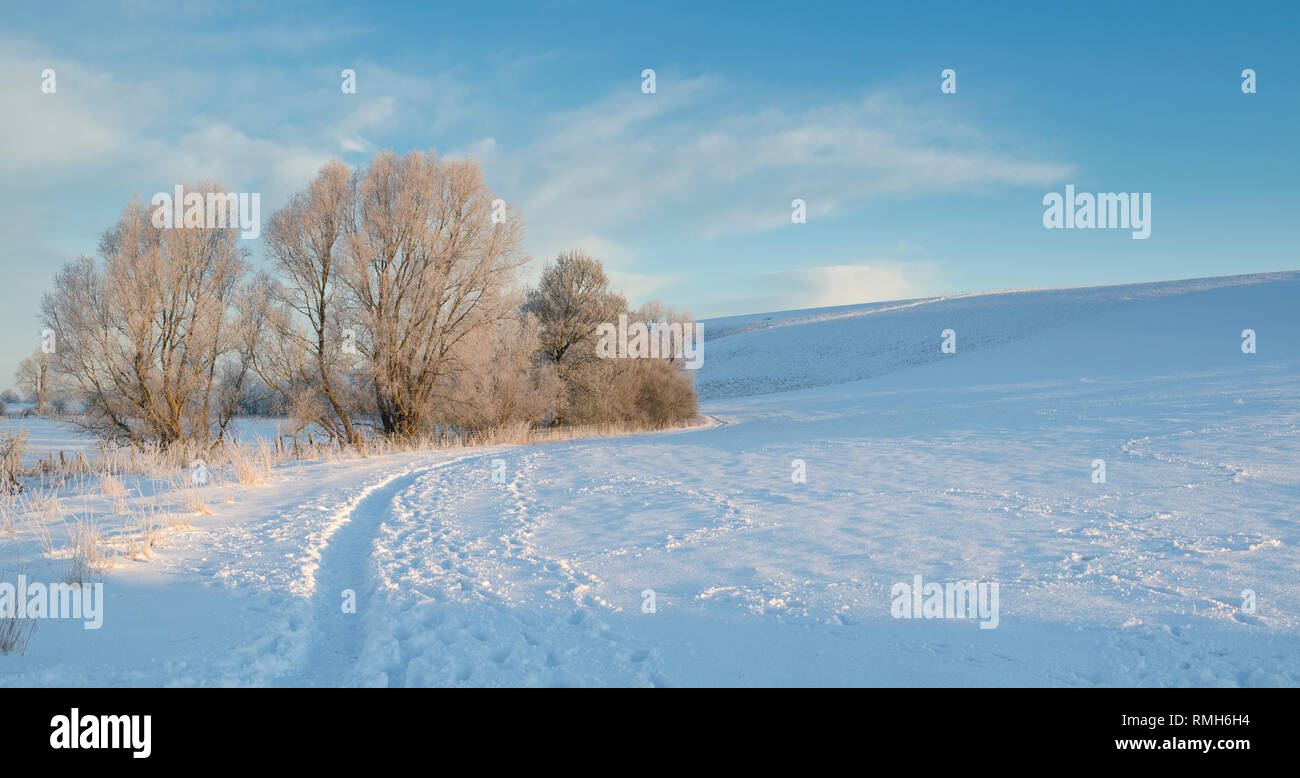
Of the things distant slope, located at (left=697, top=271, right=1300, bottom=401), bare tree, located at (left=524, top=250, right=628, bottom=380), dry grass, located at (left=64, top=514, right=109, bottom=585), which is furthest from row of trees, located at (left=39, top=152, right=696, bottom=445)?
distant slope, located at (left=697, top=271, right=1300, bottom=401)

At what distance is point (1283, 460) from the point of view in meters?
8.75

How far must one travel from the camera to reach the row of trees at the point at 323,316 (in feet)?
50.6

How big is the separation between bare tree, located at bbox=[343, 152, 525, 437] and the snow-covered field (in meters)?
6.02

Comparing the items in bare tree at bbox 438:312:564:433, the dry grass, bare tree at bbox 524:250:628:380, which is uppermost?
bare tree at bbox 524:250:628:380

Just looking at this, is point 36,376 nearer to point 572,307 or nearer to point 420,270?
point 420,270

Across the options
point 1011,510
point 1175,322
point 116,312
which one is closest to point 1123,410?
point 1011,510

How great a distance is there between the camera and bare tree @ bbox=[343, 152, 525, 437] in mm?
17750

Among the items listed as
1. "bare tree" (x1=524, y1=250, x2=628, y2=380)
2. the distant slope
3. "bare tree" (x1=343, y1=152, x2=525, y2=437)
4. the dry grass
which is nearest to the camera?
the dry grass

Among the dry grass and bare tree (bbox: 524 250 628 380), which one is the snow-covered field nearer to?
the dry grass

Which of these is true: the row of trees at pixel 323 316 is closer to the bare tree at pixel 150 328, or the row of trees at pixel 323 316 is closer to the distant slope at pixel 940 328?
the bare tree at pixel 150 328

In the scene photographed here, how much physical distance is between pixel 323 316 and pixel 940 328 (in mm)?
47801

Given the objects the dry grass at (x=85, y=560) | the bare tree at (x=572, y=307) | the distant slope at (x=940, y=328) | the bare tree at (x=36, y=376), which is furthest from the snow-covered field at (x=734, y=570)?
the distant slope at (x=940, y=328)

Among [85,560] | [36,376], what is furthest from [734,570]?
[36,376]

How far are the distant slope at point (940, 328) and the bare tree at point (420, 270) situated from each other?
1142 inches
